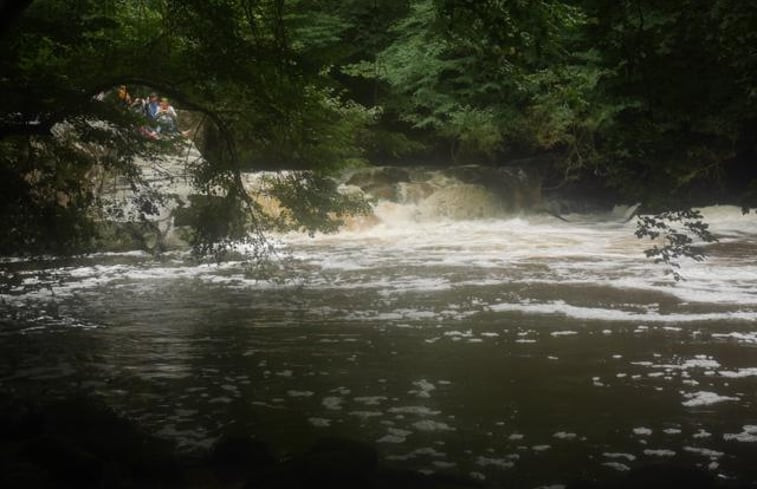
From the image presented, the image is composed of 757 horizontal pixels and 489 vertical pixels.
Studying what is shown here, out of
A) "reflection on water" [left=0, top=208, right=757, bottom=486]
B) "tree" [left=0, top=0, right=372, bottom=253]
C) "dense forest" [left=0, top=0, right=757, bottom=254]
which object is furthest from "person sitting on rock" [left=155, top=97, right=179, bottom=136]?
"reflection on water" [left=0, top=208, right=757, bottom=486]

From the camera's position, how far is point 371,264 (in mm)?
13312

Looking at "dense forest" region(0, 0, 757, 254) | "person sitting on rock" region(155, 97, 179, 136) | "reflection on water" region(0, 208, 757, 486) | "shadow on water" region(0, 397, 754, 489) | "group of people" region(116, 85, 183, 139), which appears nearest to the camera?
"shadow on water" region(0, 397, 754, 489)

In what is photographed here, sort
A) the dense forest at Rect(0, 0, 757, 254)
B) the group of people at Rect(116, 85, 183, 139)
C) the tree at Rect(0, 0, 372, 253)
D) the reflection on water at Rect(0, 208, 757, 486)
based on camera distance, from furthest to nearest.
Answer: the group of people at Rect(116, 85, 183, 139)
the tree at Rect(0, 0, 372, 253)
the dense forest at Rect(0, 0, 757, 254)
the reflection on water at Rect(0, 208, 757, 486)

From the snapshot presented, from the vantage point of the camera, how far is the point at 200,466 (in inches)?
178

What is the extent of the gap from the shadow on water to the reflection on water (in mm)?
286

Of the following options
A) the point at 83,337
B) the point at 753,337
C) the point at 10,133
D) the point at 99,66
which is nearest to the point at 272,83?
the point at 99,66

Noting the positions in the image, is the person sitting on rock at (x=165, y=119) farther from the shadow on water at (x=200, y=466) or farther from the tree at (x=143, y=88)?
the shadow on water at (x=200, y=466)

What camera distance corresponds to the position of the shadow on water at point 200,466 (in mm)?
4109

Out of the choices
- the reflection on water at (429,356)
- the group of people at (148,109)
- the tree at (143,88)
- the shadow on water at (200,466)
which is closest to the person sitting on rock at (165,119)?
the group of people at (148,109)

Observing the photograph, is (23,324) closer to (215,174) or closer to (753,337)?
(215,174)

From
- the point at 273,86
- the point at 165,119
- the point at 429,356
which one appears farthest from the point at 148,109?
the point at 429,356

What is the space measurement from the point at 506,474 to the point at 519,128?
17876 mm

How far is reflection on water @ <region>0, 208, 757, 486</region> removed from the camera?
5.04 meters

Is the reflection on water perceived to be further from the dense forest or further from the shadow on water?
the dense forest
